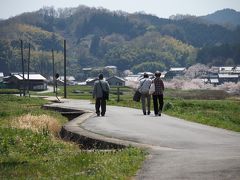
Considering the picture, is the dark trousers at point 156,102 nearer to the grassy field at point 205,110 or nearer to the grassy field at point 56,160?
the grassy field at point 205,110

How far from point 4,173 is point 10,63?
174 m

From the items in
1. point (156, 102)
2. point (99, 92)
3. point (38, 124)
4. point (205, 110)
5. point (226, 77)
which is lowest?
point (226, 77)

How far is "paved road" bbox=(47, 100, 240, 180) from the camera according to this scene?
677cm

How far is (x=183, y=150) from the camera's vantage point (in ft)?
30.9

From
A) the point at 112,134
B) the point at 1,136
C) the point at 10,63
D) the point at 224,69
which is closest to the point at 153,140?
the point at 112,134

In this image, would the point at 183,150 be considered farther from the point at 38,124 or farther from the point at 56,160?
the point at 38,124

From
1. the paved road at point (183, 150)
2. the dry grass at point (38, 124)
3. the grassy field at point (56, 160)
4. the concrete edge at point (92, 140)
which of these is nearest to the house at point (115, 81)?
the dry grass at point (38, 124)

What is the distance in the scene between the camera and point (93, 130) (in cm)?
1310

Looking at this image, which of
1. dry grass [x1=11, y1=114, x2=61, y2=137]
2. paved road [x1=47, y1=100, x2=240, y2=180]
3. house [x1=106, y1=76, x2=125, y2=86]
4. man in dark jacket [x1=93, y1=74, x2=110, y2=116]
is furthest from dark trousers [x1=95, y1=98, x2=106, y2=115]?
house [x1=106, y1=76, x2=125, y2=86]

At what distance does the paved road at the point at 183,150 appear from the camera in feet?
22.2

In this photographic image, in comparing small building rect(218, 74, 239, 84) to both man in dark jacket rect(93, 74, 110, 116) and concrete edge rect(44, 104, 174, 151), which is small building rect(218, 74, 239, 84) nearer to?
man in dark jacket rect(93, 74, 110, 116)

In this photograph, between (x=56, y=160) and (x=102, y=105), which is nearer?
(x=56, y=160)

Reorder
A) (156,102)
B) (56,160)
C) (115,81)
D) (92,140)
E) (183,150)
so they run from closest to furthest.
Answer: (56,160) → (183,150) → (92,140) → (156,102) → (115,81)


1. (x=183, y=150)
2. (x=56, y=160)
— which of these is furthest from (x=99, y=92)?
(x=56, y=160)
